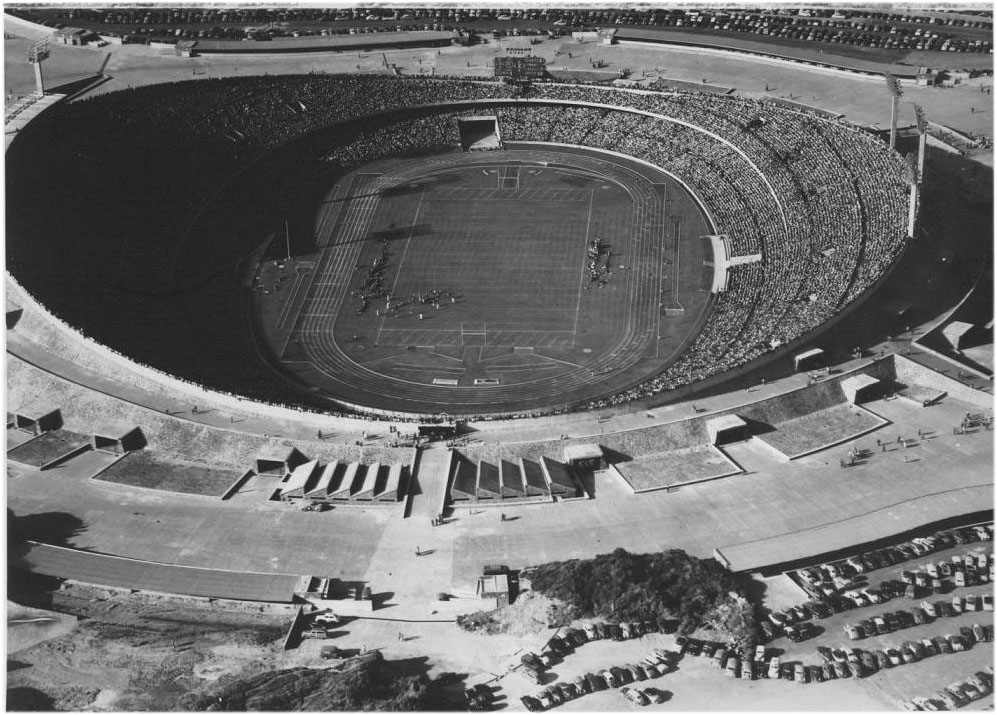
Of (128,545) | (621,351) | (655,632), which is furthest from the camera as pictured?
(621,351)

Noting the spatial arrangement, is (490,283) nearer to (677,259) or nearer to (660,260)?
(660,260)

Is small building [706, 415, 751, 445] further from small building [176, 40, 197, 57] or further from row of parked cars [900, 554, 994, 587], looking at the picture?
small building [176, 40, 197, 57]

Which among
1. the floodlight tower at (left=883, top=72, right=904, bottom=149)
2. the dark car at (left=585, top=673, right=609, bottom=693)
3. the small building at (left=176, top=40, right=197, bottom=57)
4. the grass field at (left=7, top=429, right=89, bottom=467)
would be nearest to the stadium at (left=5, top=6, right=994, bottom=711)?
the floodlight tower at (left=883, top=72, right=904, bottom=149)

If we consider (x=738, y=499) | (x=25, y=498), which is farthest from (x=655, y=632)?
(x=25, y=498)

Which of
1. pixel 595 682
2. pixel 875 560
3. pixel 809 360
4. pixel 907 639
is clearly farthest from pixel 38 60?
pixel 907 639

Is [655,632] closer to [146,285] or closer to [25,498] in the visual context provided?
[25,498]

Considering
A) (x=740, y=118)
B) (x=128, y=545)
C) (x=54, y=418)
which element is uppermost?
(x=740, y=118)

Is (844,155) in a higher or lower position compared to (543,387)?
higher
